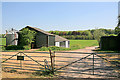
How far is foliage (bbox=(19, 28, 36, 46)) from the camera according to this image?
2247 centimetres

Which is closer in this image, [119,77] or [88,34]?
[119,77]

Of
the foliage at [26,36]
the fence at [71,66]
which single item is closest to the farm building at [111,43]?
the fence at [71,66]

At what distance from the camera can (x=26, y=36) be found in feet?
73.7

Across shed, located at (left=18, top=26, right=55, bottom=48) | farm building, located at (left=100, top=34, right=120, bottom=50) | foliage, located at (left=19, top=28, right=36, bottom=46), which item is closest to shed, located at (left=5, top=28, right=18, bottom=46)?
foliage, located at (left=19, top=28, right=36, bottom=46)

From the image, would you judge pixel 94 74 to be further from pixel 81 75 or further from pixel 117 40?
pixel 117 40

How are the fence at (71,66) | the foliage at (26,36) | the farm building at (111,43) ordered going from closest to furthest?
the fence at (71,66) → the farm building at (111,43) → the foliage at (26,36)

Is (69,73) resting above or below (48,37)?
below

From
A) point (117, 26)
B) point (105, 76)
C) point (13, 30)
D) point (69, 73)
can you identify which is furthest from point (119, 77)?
point (13, 30)

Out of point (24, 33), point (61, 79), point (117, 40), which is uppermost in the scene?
point (24, 33)

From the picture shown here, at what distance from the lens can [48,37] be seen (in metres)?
23.5

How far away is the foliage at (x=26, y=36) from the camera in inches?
885

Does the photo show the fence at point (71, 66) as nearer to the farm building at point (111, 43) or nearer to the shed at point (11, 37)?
the farm building at point (111, 43)

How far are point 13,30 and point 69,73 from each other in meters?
23.7

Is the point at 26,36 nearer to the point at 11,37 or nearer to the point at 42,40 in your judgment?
the point at 42,40
